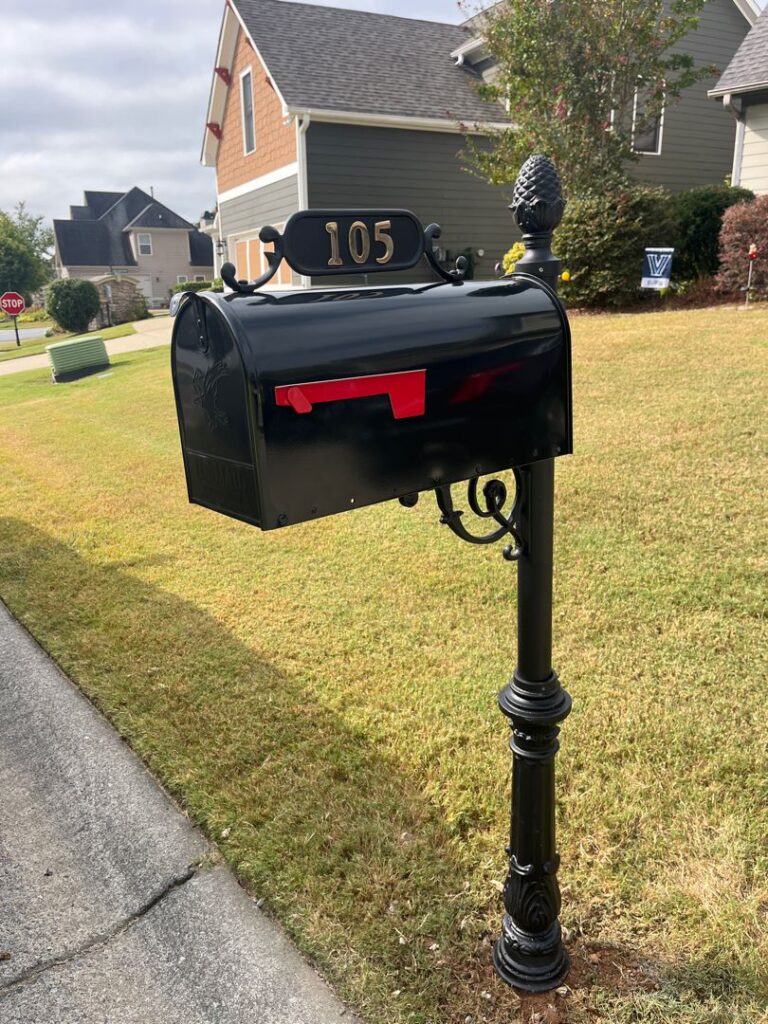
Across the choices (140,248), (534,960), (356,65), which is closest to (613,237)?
(356,65)

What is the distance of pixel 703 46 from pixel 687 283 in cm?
882

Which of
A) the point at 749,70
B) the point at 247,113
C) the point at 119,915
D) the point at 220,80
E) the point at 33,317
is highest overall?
the point at 220,80

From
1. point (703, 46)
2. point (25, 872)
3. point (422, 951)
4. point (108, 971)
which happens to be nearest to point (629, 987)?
point (422, 951)

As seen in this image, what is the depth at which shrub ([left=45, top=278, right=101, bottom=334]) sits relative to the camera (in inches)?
1086

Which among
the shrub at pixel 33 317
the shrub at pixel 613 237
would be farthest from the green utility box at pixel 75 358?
the shrub at pixel 33 317

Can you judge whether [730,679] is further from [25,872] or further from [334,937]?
[25,872]

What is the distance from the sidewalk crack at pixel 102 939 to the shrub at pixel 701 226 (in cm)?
1095

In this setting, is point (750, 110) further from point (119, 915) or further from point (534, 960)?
point (119, 915)

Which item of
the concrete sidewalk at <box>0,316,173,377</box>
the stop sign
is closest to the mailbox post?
the concrete sidewalk at <box>0,316,173,377</box>

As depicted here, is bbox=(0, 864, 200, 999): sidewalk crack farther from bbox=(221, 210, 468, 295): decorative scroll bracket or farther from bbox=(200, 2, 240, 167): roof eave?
bbox=(200, 2, 240, 167): roof eave

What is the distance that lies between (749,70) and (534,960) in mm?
13605

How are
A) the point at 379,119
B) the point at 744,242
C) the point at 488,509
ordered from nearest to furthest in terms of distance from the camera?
the point at 488,509
the point at 744,242
the point at 379,119

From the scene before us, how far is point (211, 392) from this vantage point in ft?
4.57

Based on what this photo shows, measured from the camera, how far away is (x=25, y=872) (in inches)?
100
